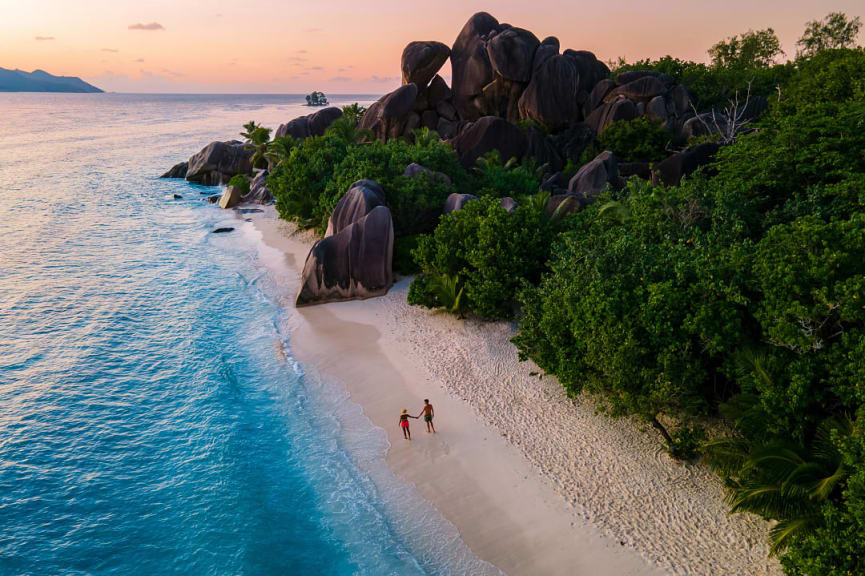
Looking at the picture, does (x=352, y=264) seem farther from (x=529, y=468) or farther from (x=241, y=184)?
(x=241, y=184)

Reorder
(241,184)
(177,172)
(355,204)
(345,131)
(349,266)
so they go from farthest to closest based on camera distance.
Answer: (177,172) → (241,184) → (345,131) → (355,204) → (349,266)

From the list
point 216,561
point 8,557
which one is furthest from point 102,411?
point 216,561

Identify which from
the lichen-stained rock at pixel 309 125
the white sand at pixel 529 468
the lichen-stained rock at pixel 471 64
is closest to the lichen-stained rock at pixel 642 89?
the lichen-stained rock at pixel 471 64

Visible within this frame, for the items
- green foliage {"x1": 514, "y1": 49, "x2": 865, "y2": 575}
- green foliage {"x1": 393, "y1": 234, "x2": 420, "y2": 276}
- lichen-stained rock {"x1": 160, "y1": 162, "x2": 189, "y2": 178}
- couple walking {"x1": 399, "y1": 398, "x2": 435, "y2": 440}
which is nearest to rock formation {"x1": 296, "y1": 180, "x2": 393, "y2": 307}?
green foliage {"x1": 393, "y1": 234, "x2": 420, "y2": 276}

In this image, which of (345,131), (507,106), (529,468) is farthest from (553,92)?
(529,468)

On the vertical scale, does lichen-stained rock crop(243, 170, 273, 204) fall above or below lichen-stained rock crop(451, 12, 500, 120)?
below

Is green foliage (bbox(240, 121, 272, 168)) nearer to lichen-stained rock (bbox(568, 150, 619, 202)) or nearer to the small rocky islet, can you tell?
the small rocky islet
